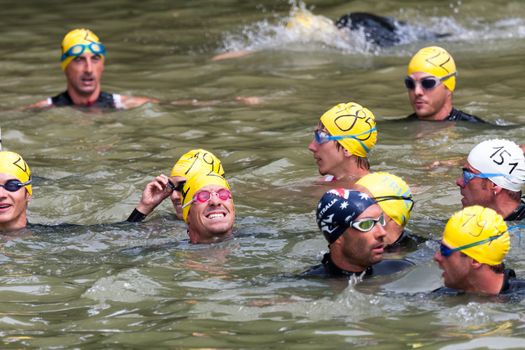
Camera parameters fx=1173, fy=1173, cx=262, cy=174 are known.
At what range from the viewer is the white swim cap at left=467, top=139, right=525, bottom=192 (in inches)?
407

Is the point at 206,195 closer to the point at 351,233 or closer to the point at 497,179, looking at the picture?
the point at 351,233

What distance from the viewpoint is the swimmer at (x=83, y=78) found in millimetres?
16031

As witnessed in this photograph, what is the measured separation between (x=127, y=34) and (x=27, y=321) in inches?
508

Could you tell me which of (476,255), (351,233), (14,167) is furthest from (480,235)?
(14,167)

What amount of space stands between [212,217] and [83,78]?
247 inches

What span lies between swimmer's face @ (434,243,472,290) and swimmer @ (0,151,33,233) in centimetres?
445

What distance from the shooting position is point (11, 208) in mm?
11125

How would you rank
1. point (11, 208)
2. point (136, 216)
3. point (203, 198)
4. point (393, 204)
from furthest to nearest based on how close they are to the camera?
point (136, 216), point (11, 208), point (203, 198), point (393, 204)

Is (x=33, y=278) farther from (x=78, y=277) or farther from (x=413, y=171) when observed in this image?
(x=413, y=171)

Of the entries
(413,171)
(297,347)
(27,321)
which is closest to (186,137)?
(413,171)

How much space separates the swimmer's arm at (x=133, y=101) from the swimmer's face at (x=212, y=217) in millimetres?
6036

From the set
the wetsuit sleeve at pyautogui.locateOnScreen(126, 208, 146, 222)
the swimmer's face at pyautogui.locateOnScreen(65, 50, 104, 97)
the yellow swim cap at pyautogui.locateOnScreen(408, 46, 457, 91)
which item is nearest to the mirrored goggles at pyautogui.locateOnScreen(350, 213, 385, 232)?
the wetsuit sleeve at pyautogui.locateOnScreen(126, 208, 146, 222)

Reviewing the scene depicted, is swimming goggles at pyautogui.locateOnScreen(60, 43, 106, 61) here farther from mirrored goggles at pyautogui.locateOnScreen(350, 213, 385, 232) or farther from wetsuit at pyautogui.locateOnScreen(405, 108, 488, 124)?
mirrored goggles at pyautogui.locateOnScreen(350, 213, 385, 232)

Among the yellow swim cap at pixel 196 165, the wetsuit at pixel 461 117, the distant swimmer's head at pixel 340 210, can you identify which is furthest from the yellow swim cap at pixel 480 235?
the wetsuit at pixel 461 117
